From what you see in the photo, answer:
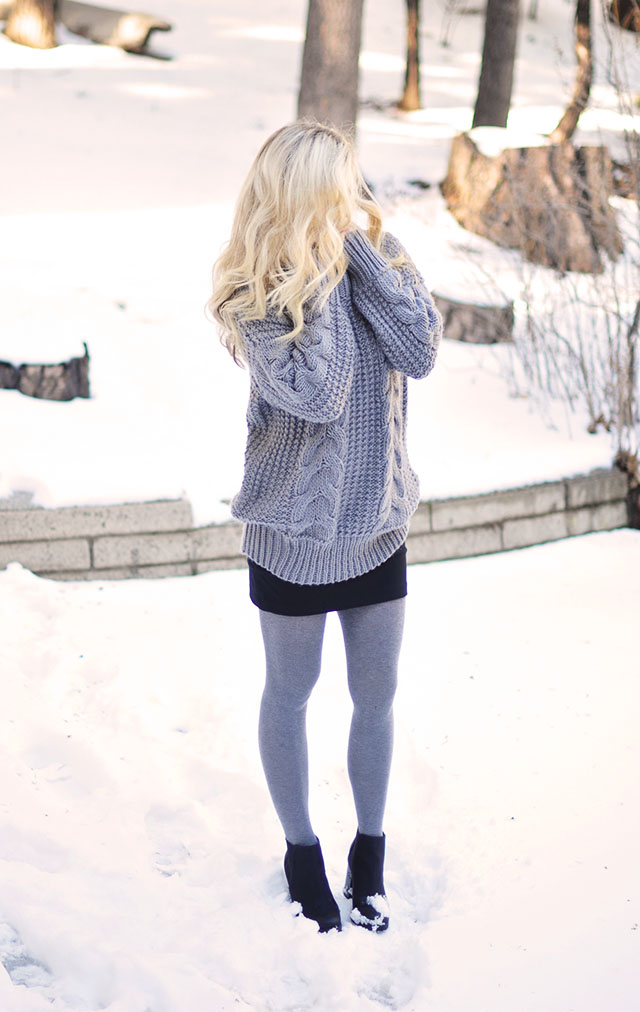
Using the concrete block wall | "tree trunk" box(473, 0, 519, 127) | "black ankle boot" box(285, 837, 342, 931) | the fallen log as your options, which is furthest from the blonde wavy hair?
the fallen log

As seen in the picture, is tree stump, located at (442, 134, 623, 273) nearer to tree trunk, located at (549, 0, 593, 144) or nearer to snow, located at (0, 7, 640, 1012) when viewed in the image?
snow, located at (0, 7, 640, 1012)

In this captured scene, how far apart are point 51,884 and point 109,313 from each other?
357 cm

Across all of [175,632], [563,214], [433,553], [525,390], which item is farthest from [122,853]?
[563,214]

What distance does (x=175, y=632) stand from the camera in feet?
11.7

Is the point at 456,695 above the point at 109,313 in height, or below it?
below

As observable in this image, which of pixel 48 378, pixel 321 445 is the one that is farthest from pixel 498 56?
pixel 321 445

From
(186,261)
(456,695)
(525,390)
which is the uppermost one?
(186,261)

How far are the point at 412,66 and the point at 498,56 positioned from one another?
1877 millimetres

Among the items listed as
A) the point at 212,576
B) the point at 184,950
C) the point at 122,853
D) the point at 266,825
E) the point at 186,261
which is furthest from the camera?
the point at 186,261

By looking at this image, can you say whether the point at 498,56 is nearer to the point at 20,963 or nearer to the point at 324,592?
the point at 324,592

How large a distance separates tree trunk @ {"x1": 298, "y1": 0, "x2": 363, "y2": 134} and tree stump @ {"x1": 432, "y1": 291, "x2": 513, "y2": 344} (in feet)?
7.75

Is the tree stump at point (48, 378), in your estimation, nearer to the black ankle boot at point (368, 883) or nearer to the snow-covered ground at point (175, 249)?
the snow-covered ground at point (175, 249)

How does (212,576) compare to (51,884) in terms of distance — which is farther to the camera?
(212,576)

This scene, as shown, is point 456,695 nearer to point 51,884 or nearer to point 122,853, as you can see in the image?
point 122,853
